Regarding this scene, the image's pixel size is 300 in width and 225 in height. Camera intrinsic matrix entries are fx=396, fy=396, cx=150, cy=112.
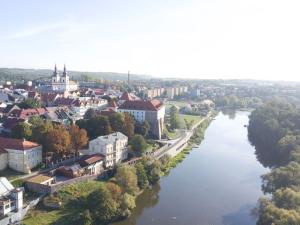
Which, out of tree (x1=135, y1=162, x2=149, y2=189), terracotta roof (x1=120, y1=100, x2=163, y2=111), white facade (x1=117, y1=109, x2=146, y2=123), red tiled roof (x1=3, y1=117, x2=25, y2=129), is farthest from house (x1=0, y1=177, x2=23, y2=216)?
terracotta roof (x1=120, y1=100, x2=163, y2=111)

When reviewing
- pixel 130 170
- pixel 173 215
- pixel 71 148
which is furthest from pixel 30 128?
pixel 173 215

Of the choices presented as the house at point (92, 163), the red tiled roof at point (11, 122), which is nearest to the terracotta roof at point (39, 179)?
the house at point (92, 163)

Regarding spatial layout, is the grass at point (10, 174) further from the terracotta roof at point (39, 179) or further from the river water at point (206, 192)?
the river water at point (206, 192)

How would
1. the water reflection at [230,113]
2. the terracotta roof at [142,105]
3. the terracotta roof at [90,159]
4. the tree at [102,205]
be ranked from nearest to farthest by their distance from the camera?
the tree at [102,205]
the terracotta roof at [90,159]
the terracotta roof at [142,105]
the water reflection at [230,113]

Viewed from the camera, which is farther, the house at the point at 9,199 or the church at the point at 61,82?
the church at the point at 61,82

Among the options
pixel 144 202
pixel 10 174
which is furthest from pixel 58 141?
pixel 144 202

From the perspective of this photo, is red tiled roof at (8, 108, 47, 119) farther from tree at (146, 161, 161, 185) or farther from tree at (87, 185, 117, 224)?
tree at (87, 185, 117, 224)

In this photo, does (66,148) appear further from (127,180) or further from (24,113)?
(24,113)

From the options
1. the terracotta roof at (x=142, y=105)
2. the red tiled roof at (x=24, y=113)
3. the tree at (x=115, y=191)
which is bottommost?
the tree at (x=115, y=191)
